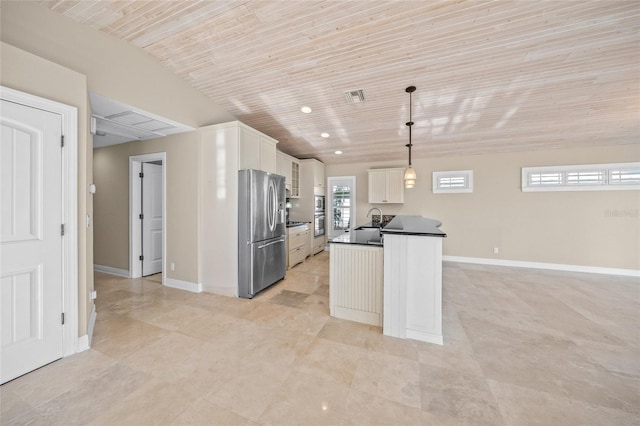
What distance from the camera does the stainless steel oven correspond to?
6.02 m

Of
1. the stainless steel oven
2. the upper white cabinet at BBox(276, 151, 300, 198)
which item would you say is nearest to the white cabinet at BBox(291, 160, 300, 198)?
the upper white cabinet at BBox(276, 151, 300, 198)

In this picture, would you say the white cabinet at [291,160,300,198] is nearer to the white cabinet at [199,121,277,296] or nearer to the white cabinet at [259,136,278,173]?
the white cabinet at [259,136,278,173]

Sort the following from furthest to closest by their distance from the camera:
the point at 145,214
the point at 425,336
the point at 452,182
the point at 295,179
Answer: the point at 295,179
the point at 452,182
the point at 145,214
the point at 425,336

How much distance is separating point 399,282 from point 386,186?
3.90 meters

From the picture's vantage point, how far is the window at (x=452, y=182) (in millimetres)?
5516

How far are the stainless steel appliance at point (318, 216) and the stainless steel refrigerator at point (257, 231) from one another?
2277mm

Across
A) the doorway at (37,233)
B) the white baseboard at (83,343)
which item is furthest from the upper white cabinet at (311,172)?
the white baseboard at (83,343)

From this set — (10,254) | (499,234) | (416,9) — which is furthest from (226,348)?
(499,234)

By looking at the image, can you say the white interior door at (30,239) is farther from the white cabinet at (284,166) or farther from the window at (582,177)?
the window at (582,177)

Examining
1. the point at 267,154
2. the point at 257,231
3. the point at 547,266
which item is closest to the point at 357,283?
the point at 257,231

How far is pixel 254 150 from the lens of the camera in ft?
12.0

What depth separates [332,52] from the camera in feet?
8.48

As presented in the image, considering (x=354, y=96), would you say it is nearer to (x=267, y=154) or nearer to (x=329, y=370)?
(x=267, y=154)

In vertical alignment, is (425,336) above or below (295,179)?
below
